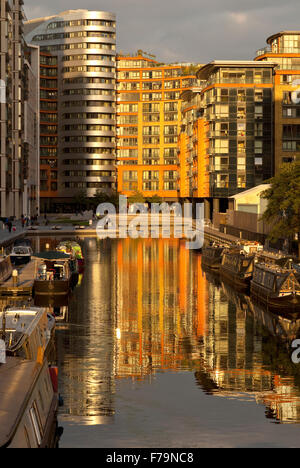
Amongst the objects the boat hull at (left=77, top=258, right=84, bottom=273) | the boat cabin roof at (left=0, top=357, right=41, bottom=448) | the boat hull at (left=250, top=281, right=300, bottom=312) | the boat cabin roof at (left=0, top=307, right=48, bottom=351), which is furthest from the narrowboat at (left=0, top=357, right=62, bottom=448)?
the boat hull at (left=77, top=258, right=84, bottom=273)

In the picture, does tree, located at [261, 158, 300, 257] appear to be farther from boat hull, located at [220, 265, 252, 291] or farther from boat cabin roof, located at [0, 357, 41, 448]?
boat cabin roof, located at [0, 357, 41, 448]

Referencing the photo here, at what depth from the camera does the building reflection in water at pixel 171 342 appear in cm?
3262

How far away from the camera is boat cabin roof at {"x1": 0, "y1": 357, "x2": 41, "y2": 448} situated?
1794 centimetres

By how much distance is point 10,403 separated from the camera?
19688 millimetres

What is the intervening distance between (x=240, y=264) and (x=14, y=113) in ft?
381

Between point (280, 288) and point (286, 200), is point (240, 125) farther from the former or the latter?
point (280, 288)

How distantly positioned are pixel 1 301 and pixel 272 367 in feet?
82.6

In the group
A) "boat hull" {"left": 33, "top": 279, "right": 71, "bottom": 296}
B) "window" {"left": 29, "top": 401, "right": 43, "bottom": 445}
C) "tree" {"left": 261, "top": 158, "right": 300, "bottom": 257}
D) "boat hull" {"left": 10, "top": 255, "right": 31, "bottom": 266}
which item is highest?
"tree" {"left": 261, "top": 158, "right": 300, "bottom": 257}

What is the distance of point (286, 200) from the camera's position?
74.2m

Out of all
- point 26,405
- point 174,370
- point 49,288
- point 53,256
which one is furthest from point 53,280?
point 26,405

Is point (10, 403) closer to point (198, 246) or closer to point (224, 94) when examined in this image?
point (198, 246)

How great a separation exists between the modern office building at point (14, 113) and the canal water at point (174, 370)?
92581 mm

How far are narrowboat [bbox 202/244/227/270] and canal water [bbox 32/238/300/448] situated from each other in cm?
1335

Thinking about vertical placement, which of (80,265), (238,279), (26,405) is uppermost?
(26,405)
